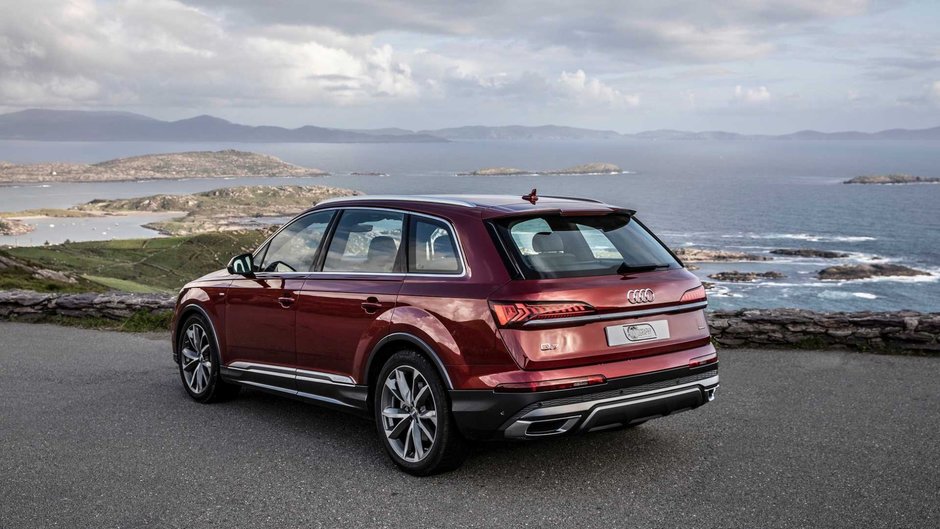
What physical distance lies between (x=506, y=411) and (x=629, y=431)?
2.06 metres

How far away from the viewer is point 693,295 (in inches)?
226

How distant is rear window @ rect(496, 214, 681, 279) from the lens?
5.31m

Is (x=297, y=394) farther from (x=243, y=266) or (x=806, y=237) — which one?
(x=806, y=237)

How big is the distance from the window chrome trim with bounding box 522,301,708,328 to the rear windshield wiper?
0.86 feet

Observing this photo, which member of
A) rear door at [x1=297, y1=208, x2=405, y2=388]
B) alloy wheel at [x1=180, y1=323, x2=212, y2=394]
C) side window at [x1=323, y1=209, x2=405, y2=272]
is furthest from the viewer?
alloy wheel at [x1=180, y1=323, x2=212, y2=394]

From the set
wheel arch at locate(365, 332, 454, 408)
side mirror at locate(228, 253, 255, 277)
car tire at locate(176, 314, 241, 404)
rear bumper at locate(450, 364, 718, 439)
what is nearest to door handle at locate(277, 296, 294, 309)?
side mirror at locate(228, 253, 255, 277)

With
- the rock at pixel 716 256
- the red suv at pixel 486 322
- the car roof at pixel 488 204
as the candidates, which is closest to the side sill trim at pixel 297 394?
the red suv at pixel 486 322

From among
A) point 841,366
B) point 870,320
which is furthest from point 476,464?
point 870,320

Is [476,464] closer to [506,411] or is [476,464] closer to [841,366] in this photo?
[506,411]

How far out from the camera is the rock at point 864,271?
85750mm

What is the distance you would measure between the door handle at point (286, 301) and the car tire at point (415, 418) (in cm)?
117

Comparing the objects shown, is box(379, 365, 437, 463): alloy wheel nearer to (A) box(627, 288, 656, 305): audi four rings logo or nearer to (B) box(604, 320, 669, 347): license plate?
(B) box(604, 320, 669, 347): license plate

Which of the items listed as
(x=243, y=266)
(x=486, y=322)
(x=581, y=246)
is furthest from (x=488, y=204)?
(x=243, y=266)

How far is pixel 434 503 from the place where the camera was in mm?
5125
